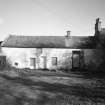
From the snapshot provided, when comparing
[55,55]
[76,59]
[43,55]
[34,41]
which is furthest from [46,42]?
[76,59]

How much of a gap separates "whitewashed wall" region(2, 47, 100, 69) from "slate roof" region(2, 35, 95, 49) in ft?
2.39

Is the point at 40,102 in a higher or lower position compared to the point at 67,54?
lower

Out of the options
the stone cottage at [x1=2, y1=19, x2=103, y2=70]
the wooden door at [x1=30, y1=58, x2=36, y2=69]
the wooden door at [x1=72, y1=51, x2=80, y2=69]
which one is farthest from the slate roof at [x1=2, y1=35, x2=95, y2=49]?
the wooden door at [x1=30, y1=58, x2=36, y2=69]

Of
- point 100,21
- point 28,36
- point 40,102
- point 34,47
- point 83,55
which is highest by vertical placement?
point 100,21

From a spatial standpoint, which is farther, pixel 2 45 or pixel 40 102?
pixel 2 45

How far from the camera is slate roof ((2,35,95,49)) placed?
22.2 m

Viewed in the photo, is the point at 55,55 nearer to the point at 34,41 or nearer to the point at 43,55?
the point at 43,55

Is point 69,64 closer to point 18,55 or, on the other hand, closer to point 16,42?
point 18,55

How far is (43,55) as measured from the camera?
22.1m

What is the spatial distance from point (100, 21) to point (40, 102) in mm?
20049

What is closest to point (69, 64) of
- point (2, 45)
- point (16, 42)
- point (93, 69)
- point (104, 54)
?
point (93, 69)

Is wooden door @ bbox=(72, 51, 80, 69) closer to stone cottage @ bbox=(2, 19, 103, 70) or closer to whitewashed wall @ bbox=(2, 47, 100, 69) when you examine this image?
stone cottage @ bbox=(2, 19, 103, 70)

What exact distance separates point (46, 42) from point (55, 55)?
327 centimetres

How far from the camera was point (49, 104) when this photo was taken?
6594mm
